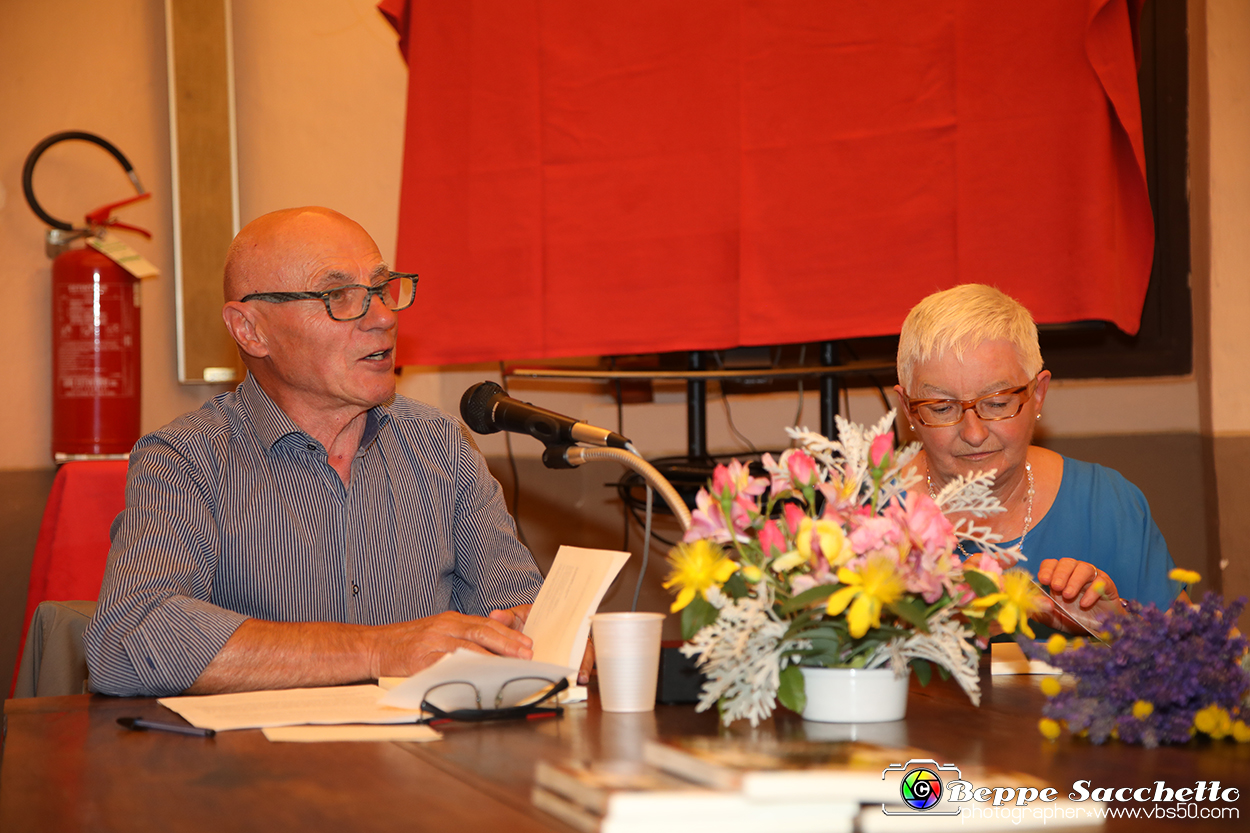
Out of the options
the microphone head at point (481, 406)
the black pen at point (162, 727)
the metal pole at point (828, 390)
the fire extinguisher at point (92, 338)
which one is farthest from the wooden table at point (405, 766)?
the fire extinguisher at point (92, 338)

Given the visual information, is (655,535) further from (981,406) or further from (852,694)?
(852,694)

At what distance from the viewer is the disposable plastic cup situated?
121 cm

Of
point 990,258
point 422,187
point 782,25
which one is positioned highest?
point 782,25

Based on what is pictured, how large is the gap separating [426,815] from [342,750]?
246mm

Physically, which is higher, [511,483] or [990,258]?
[990,258]

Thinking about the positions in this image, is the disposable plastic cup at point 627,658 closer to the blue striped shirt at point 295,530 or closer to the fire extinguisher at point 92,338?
the blue striped shirt at point 295,530

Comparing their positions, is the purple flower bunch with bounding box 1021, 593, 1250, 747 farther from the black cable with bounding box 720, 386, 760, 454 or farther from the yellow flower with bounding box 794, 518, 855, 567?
the black cable with bounding box 720, 386, 760, 454

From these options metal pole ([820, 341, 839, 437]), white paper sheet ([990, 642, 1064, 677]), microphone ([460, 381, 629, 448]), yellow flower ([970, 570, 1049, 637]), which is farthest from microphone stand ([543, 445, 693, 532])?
metal pole ([820, 341, 839, 437])

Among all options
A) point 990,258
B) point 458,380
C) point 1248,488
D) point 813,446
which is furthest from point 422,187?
point 1248,488

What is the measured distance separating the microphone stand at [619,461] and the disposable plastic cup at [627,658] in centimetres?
14

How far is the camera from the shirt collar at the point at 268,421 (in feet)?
6.06

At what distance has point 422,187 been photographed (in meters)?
2.95

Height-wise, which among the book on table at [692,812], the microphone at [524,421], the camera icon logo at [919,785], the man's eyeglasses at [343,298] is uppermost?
the man's eyeglasses at [343,298]

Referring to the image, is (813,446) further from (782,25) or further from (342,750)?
(782,25)
